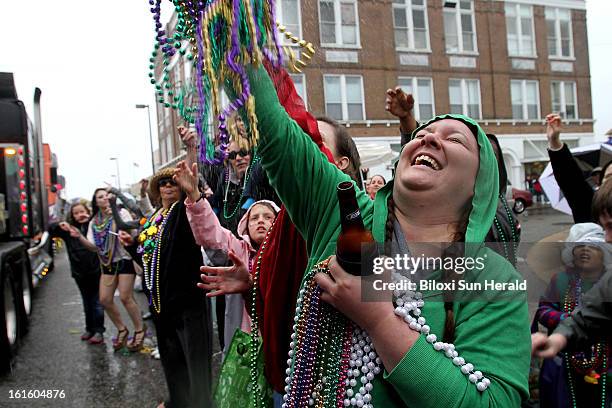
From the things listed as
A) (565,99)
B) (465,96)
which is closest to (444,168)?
(465,96)

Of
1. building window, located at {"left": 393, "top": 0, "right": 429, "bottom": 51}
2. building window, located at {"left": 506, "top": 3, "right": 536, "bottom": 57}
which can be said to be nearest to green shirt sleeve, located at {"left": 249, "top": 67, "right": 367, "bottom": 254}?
building window, located at {"left": 393, "top": 0, "right": 429, "bottom": 51}

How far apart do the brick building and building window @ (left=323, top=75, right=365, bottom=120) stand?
35 mm

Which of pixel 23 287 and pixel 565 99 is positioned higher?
pixel 565 99

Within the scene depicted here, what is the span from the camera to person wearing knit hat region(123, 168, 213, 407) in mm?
3275

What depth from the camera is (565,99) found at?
22.9m

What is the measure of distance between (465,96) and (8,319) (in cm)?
1928

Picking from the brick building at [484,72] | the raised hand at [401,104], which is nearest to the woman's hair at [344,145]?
the raised hand at [401,104]

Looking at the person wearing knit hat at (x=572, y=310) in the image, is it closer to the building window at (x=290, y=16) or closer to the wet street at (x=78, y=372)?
the building window at (x=290, y=16)

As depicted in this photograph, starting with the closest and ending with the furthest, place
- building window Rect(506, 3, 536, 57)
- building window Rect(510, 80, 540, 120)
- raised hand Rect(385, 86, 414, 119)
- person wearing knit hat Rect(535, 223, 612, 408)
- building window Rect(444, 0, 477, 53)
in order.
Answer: person wearing knit hat Rect(535, 223, 612, 408), raised hand Rect(385, 86, 414, 119), building window Rect(444, 0, 477, 53), building window Rect(506, 3, 536, 57), building window Rect(510, 80, 540, 120)

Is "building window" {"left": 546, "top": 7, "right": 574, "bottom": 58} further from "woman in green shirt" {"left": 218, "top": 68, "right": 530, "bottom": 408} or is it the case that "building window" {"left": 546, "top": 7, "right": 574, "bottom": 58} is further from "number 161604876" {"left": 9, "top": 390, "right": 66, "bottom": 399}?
"woman in green shirt" {"left": 218, "top": 68, "right": 530, "bottom": 408}

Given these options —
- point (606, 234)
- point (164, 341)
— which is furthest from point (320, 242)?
point (164, 341)

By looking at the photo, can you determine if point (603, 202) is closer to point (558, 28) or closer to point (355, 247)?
point (355, 247)

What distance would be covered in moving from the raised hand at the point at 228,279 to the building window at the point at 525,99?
2234 cm

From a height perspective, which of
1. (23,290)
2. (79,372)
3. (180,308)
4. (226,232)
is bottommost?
(79,372)
